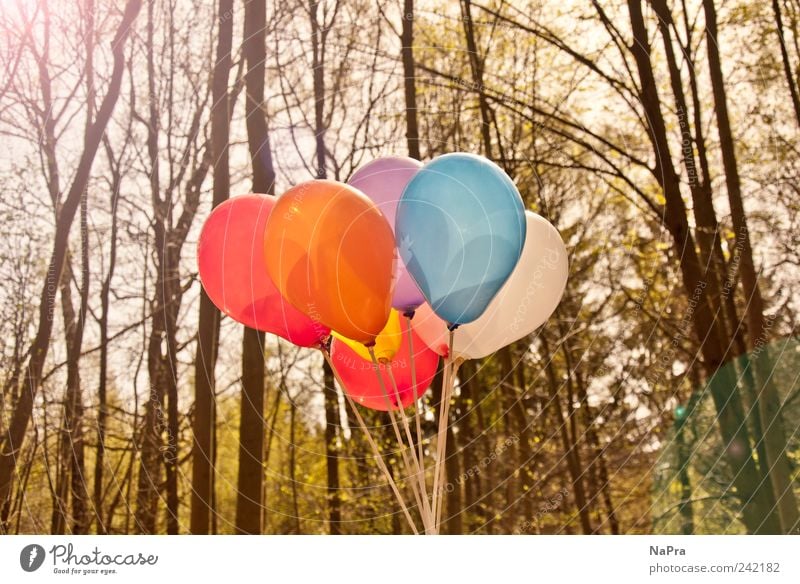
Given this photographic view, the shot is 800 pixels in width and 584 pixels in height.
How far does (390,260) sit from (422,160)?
207 inches

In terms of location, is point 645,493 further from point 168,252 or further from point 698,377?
point 168,252

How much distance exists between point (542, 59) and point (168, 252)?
4.76 metres

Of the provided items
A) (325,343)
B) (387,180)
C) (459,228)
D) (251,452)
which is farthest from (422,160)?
(459,228)

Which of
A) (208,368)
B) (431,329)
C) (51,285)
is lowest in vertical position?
(431,329)

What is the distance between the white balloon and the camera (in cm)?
451

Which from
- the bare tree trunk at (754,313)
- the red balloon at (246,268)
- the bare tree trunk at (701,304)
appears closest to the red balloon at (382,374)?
the red balloon at (246,268)

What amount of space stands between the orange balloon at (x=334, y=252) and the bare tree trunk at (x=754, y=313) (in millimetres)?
3368

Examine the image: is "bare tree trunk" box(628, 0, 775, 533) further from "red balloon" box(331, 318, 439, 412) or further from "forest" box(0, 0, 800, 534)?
"red balloon" box(331, 318, 439, 412)

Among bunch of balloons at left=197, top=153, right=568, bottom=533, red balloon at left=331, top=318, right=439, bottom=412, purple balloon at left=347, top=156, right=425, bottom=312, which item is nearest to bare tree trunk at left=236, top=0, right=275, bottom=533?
red balloon at left=331, top=318, right=439, bottom=412

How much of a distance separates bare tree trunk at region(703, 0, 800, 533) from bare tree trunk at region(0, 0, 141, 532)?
16.8 feet

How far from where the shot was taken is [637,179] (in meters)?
9.01

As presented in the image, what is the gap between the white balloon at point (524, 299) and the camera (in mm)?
4508

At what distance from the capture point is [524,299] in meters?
4.52

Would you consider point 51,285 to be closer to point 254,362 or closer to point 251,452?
point 254,362
